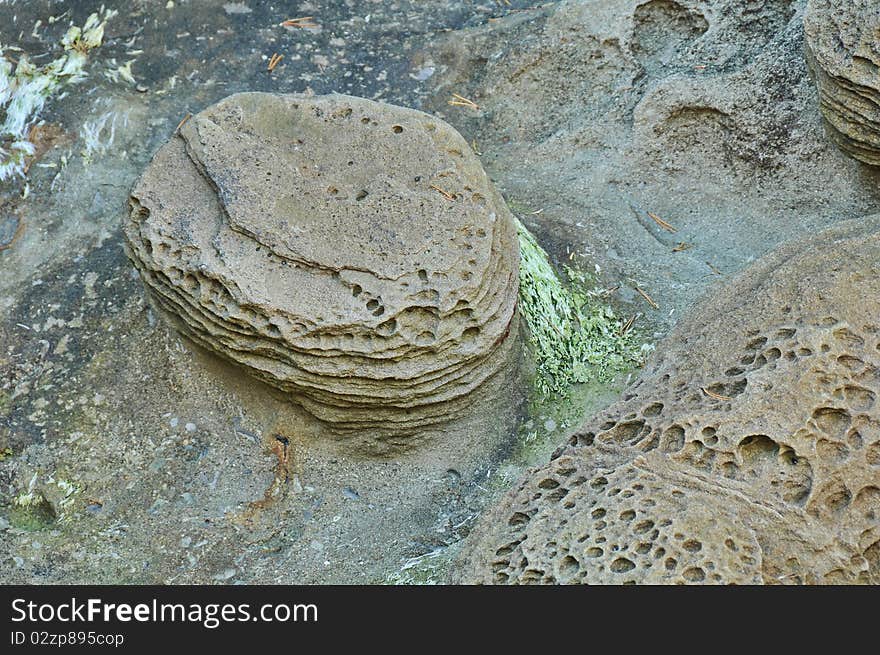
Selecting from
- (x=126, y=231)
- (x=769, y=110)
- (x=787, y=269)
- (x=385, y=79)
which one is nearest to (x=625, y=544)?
(x=787, y=269)

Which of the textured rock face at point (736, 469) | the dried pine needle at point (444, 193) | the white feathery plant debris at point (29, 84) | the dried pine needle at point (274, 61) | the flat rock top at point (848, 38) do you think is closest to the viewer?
the textured rock face at point (736, 469)

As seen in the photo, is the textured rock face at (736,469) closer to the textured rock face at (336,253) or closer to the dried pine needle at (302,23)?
the textured rock face at (336,253)

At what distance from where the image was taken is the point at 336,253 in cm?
326

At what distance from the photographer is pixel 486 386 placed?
11.5 ft

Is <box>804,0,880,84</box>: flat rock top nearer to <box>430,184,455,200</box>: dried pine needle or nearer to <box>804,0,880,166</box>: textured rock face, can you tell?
<box>804,0,880,166</box>: textured rock face

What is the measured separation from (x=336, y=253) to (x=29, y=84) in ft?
4.77

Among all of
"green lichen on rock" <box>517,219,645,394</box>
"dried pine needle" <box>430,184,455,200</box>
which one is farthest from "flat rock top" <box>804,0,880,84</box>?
"dried pine needle" <box>430,184,455,200</box>

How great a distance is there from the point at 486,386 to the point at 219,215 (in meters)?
0.89

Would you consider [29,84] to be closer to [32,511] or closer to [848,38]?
[32,511]

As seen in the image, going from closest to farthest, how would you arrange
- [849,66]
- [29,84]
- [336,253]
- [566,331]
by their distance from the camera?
[336,253]
[849,66]
[566,331]
[29,84]

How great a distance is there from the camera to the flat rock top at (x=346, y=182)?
327 centimetres

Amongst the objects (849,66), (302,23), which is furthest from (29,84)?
(849,66)

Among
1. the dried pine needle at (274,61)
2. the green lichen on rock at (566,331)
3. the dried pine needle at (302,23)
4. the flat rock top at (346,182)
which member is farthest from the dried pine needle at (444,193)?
the dried pine needle at (302,23)

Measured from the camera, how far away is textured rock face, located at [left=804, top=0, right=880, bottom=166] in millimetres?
3529
